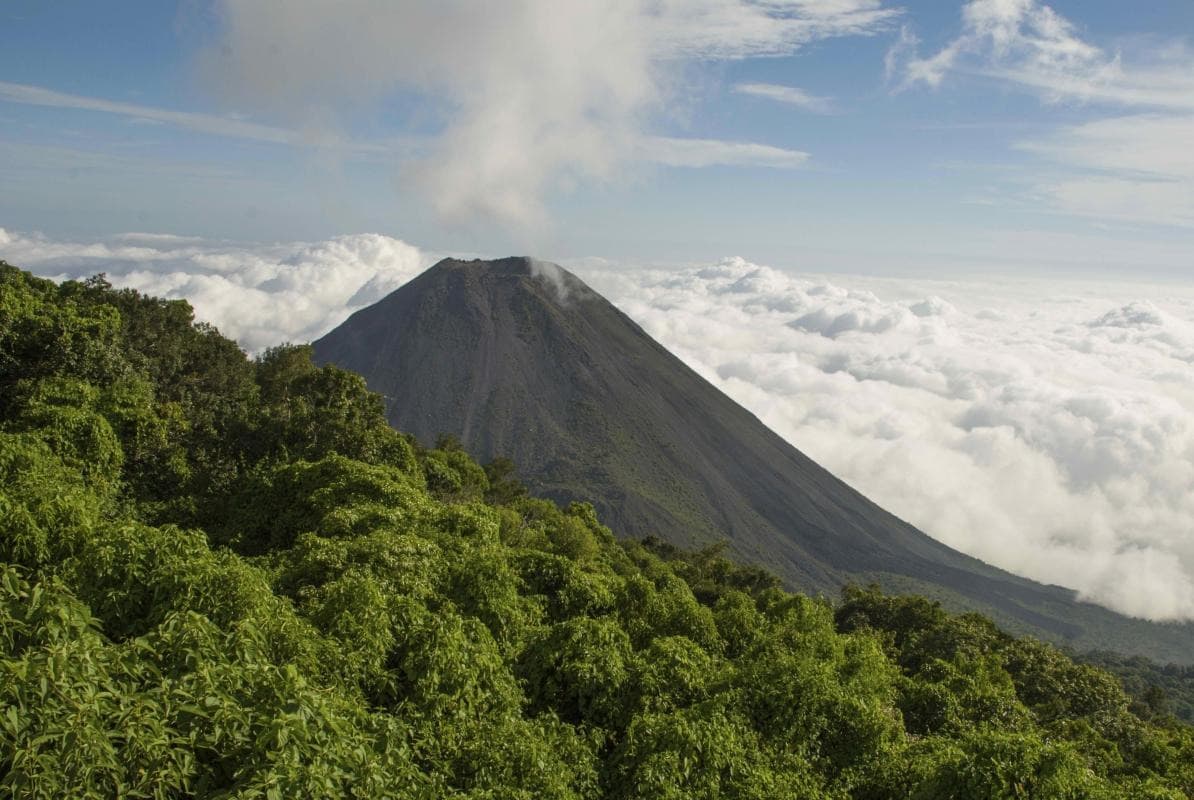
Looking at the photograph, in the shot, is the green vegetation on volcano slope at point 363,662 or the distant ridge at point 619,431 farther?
the distant ridge at point 619,431

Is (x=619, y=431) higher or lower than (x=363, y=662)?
higher

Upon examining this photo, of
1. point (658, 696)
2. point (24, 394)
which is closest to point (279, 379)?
point (24, 394)

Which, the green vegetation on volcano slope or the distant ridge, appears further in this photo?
the distant ridge

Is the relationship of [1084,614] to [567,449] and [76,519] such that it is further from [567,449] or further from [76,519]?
[76,519]

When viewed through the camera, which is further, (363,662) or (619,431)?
(619,431)
